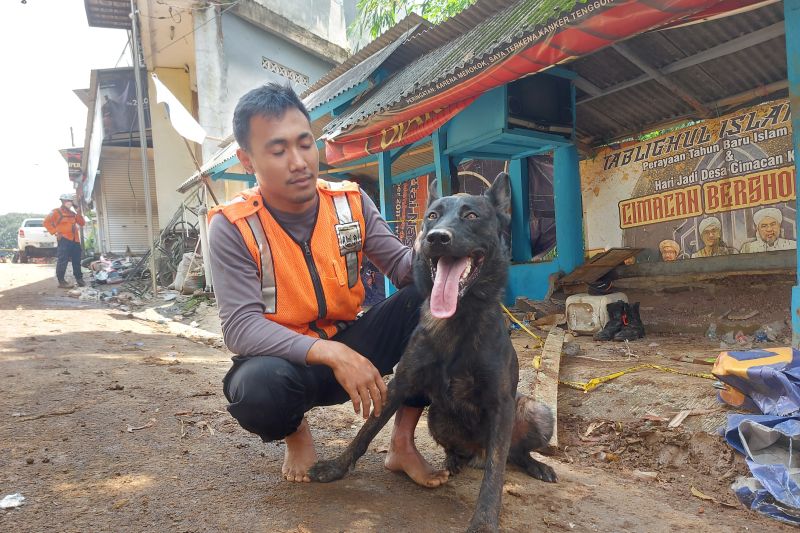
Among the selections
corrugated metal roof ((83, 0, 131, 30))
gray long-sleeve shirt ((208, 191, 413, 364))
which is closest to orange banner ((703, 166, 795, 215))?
gray long-sleeve shirt ((208, 191, 413, 364))

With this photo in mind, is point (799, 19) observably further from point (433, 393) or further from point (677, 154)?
point (433, 393)

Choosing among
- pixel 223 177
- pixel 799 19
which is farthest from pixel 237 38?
pixel 799 19

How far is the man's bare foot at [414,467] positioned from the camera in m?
2.39

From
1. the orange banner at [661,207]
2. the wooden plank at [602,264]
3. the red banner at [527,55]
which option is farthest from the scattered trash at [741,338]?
the red banner at [527,55]

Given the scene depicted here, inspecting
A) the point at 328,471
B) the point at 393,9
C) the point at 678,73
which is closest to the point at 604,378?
the point at 328,471

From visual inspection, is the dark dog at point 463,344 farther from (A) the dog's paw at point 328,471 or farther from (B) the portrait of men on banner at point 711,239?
(B) the portrait of men on banner at point 711,239

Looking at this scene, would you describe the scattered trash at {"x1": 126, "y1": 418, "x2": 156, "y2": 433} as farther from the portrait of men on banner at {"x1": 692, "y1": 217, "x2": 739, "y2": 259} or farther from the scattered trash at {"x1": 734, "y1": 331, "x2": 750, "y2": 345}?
the portrait of men on banner at {"x1": 692, "y1": 217, "x2": 739, "y2": 259}

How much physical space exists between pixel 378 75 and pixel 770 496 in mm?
6902

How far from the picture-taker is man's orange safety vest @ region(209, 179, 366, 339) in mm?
2309

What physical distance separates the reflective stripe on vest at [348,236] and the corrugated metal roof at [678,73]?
4.21 meters

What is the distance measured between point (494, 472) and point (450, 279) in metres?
0.81

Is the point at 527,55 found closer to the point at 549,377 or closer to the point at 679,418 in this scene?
the point at 549,377

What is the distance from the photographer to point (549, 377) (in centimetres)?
410

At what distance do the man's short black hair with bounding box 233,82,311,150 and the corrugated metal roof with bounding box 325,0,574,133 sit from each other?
2.47 meters
